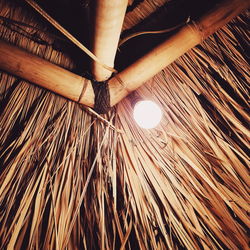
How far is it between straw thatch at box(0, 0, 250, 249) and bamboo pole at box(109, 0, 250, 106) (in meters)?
0.23

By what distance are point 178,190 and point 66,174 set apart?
55 cm

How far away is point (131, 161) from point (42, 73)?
57 centimetres

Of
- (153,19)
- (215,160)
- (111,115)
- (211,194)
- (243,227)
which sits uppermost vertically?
(153,19)

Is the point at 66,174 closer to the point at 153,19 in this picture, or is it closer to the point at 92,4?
the point at 92,4

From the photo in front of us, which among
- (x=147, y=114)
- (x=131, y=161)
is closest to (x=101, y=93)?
(x=147, y=114)

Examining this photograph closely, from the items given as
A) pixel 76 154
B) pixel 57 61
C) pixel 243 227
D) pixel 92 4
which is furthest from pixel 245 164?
pixel 57 61

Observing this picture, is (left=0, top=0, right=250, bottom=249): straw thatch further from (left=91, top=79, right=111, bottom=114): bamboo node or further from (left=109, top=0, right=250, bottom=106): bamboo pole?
(left=109, top=0, right=250, bottom=106): bamboo pole

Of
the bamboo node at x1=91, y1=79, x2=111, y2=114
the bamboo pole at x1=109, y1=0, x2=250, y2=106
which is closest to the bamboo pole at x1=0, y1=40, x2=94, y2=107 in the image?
the bamboo node at x1=91, y1=79, x2=111, y2=114

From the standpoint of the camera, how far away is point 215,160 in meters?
0.85

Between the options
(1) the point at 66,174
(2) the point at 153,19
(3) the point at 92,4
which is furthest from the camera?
(2) the point at 153,19

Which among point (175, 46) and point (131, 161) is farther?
point (131, 161)

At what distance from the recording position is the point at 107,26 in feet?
1.70

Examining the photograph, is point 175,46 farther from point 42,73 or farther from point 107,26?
point 42,73

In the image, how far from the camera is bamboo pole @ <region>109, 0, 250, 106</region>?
2.16ft
